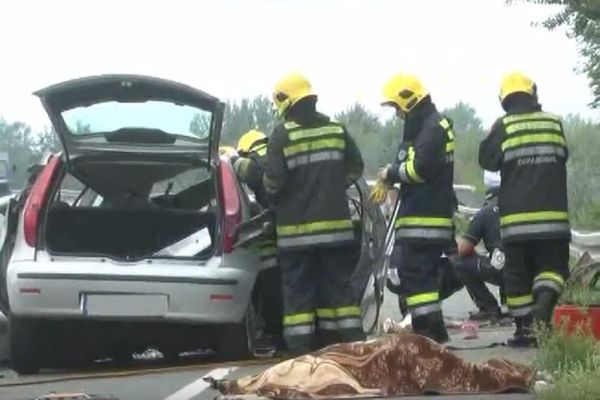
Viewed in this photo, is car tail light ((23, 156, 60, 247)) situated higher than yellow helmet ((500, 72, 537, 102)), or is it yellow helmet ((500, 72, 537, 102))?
yellow helmet ((500, 72, 537, 102))

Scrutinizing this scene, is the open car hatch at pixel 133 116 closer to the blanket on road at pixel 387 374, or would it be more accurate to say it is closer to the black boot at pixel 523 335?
the black boot at pixel 523 335

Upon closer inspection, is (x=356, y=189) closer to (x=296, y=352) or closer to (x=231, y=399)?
(x=296, y=352)

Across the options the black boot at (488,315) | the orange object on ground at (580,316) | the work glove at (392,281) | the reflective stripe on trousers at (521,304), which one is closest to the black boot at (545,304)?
the reflective stripe on trousers at (521,304)

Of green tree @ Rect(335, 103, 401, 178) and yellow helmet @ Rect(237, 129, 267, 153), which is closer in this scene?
yellow helmet @ Rect(237, 129, 267, 153)

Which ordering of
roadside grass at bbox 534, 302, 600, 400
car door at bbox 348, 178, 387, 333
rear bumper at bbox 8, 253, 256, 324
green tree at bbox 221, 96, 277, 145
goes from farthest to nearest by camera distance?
green tree at bbox 221, 96, 277, 145 → car door at bbox 348, 178, 387, 333 → rear bumper at bbox 8, 253, 256, 324 → roadside grass at bbox 534, 302, 600, 400

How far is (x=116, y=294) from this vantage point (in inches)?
369

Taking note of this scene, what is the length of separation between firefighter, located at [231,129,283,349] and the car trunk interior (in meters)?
0.28

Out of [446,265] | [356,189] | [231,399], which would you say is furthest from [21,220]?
[446,265]

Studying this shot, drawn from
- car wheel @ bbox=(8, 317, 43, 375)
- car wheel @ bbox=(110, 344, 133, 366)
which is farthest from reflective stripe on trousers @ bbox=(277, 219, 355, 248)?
car wheel @ bbox=(8, 317, 43, 375)

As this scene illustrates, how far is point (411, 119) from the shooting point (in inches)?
394

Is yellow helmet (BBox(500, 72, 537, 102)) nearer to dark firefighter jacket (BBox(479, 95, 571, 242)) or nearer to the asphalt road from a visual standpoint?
dark firefighter jacket (BBox(479, 95, 571, 242))

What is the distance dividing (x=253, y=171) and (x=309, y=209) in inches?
31.9

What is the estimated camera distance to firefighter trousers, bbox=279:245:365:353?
9734mm

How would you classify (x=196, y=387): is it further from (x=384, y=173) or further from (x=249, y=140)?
(x=249, y=140)
